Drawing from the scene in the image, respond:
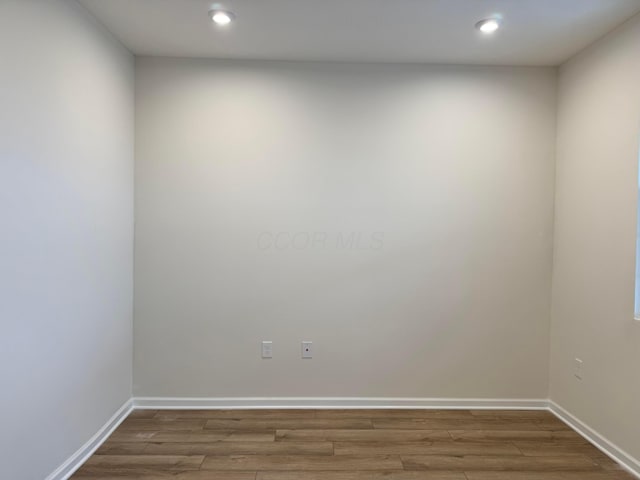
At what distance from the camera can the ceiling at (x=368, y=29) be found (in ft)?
6.82

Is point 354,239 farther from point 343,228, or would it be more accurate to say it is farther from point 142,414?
point 142,414

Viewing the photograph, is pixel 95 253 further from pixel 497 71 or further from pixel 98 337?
pixel 497 71

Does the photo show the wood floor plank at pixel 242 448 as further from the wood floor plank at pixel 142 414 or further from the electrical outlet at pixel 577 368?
the electrical outlet at pixel 577 368

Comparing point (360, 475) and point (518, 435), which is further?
point (518, 435)

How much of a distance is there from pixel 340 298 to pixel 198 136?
1587 millimetres

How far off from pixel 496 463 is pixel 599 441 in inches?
29.3

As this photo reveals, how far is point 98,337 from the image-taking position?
92.3 inches

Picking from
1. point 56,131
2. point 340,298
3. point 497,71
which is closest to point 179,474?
point 340,298

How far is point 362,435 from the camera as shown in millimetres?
2490

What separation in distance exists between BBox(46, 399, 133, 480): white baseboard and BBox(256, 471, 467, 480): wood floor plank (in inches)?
40.3

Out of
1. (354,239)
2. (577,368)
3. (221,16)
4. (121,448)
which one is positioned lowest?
(121,448)

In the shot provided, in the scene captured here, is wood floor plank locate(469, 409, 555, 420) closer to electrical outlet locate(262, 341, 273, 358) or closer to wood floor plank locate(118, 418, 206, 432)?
→ electrical outlet locate(262, 341, 273, 358)

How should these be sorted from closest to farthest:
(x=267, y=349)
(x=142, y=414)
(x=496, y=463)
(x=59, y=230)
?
(x=59, y=230)
(x=496, y=463)
(x=142, y=414)
(x=267, y=349)

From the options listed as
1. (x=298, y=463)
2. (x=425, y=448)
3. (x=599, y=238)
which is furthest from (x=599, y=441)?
(x=298, y=463)
